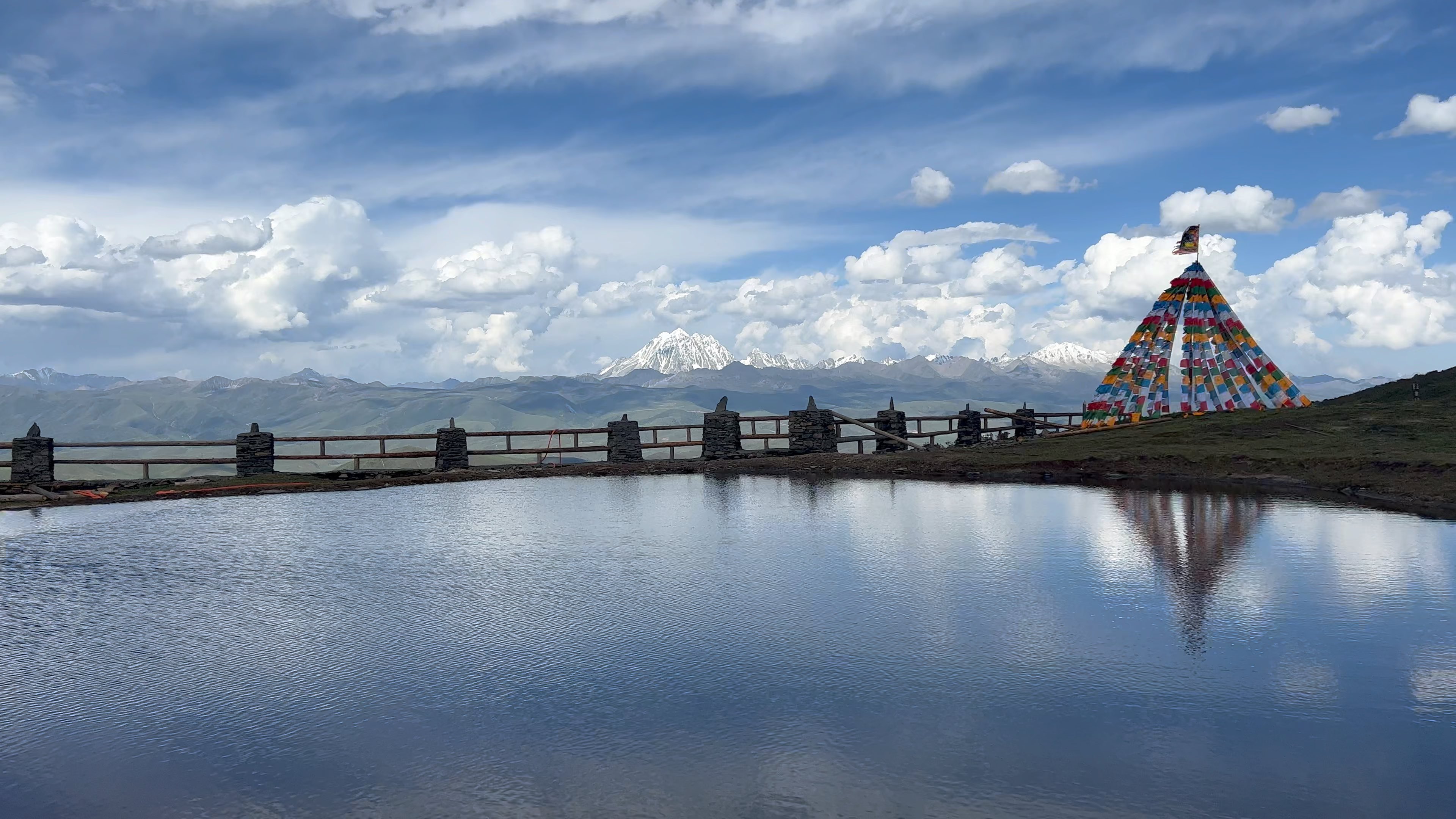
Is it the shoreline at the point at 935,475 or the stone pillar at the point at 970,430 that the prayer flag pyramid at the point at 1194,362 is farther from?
the shoreline at the point at 935,475

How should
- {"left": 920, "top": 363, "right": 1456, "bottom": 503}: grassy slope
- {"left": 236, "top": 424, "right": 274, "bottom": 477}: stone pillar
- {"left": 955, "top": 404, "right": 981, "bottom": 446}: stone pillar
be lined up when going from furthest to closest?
{"left": 955, "top": 404, "right": 981, "bottom": 446}: stone pillar → {"left": 236, "top": 424, "right": 274, "bottom": 477}: stone pillar → {"left": 920, "top": 363, "right": 1456, "bottom": 503}: grassy slope

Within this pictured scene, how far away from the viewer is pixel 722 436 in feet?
145

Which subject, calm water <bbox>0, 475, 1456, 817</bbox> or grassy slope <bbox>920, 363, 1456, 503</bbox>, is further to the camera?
grassy slope <bbox>920, 363, 1456, 503</bbox>

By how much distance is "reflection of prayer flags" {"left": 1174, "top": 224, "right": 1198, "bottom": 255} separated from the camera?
48.4 metres

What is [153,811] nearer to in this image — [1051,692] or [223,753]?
[223,753]

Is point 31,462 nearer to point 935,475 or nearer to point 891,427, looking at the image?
point 935,475

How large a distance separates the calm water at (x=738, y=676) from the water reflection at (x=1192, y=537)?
0.38ft

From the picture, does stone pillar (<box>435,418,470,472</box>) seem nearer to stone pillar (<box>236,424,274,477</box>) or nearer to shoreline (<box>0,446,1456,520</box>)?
shoreline (<box>0,446,1456,520</box>)

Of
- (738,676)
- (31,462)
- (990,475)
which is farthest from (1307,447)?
(31,462)

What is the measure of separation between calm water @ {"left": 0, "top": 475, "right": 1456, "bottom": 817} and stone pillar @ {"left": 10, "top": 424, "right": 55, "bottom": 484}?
46.1 feet

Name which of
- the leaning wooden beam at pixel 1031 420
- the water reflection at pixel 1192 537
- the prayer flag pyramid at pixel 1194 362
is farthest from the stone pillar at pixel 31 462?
the prayer flag pyramid at pixel 1194 362

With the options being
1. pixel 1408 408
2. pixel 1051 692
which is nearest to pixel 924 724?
pixel 1051 692

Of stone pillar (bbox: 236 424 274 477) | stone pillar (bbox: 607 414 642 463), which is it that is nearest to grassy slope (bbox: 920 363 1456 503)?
stone pillar (bbox: 607 414 642 463)

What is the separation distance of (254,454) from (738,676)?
30.2 m
